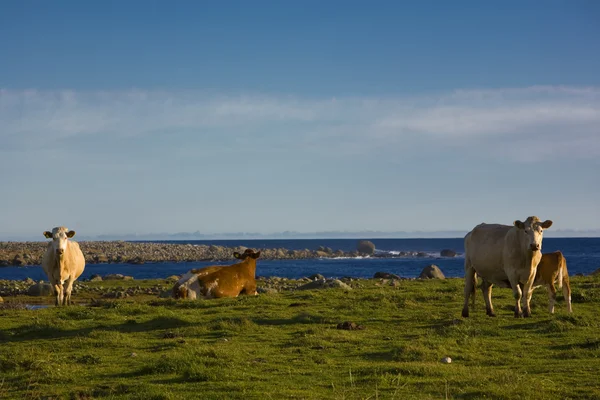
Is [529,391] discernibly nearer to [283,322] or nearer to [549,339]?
[549,339]

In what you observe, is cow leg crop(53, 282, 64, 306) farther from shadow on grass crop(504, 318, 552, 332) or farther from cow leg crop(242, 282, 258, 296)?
shadow on grass crop(504, 318, 552, 332)

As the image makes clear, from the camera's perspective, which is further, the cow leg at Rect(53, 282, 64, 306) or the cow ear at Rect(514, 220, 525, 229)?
the cow leg at Rect(53, 282, 64, 306)

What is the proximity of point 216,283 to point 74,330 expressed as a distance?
651 centimetres

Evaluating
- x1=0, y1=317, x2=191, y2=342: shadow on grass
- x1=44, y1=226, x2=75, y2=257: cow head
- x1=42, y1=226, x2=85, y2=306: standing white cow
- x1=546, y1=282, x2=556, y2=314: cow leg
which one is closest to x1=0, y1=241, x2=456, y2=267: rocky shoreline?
x1=42, y1=226, x2=85, y2=306: standing white cow

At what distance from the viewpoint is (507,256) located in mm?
16547

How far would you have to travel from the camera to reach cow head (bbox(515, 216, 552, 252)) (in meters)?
15.8

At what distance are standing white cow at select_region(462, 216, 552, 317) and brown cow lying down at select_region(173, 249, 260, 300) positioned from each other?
7.76 metres

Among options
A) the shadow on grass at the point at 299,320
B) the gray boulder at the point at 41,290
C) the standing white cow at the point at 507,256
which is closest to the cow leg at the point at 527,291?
the standing white cow at the point at 507,256

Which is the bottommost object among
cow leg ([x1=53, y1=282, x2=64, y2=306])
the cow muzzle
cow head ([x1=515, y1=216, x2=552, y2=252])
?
cow leg ([x1=53, y1=282, x2=64, y2=306])

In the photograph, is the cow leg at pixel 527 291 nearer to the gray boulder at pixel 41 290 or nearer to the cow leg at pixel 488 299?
the cow leg at pixel 488 299

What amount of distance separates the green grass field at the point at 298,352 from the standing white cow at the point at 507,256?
733 mm

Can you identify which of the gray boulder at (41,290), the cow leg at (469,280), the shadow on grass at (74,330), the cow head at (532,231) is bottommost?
the gray boulder at (41,290)

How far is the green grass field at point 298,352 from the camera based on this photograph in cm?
985

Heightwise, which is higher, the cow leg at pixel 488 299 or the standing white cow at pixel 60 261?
the standing white cow at pixel 60 261
